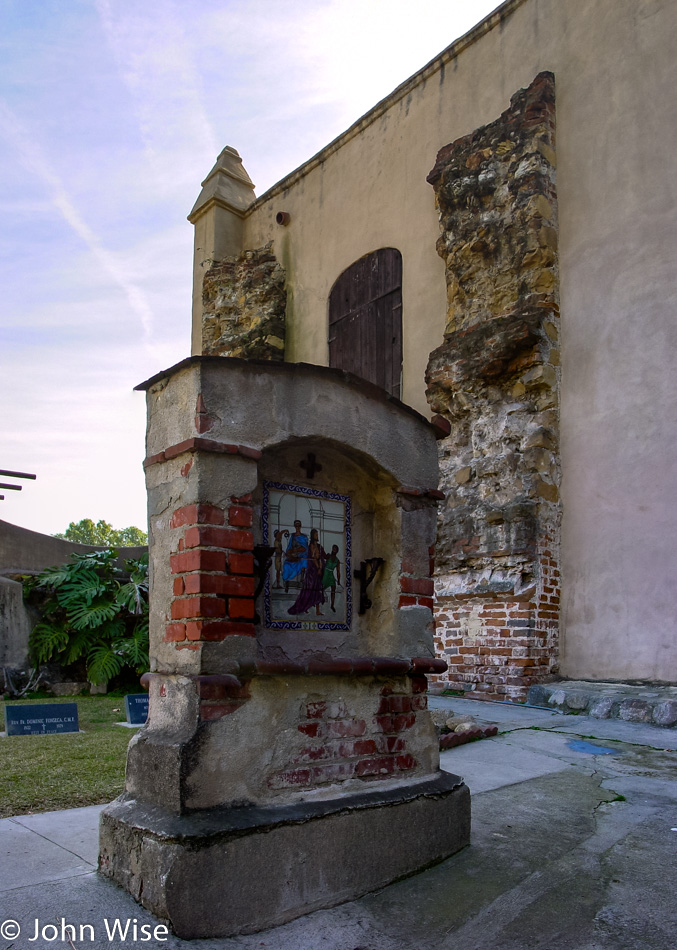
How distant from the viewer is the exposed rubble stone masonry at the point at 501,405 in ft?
27.1

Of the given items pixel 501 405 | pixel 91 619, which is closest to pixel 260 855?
pixel 501 405

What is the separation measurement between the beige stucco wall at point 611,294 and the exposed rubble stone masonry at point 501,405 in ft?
0.78

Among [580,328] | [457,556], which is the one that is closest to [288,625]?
[457,556]

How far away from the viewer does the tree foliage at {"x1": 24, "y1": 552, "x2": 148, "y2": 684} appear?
10.1m

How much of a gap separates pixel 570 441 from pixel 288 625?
19.4 ft

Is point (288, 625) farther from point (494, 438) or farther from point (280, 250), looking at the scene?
point (280, 250)

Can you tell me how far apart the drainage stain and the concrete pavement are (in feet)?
2.86

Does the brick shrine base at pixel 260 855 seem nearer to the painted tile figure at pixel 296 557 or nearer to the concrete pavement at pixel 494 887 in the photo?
the concrete pavement at pixel 494 887

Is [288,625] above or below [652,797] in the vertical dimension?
above

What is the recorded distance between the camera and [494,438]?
355 inches

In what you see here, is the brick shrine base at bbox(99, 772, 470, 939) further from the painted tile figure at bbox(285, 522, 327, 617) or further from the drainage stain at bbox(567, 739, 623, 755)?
the drainage stain at bbox(567, 739, 623, 755)

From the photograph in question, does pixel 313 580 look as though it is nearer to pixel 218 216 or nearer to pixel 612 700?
pixel 612 700

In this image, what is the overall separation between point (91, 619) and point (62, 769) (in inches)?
225

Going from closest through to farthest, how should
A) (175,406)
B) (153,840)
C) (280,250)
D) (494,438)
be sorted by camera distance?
(153,840) < (175,406) < (494,438) < (280,250)
